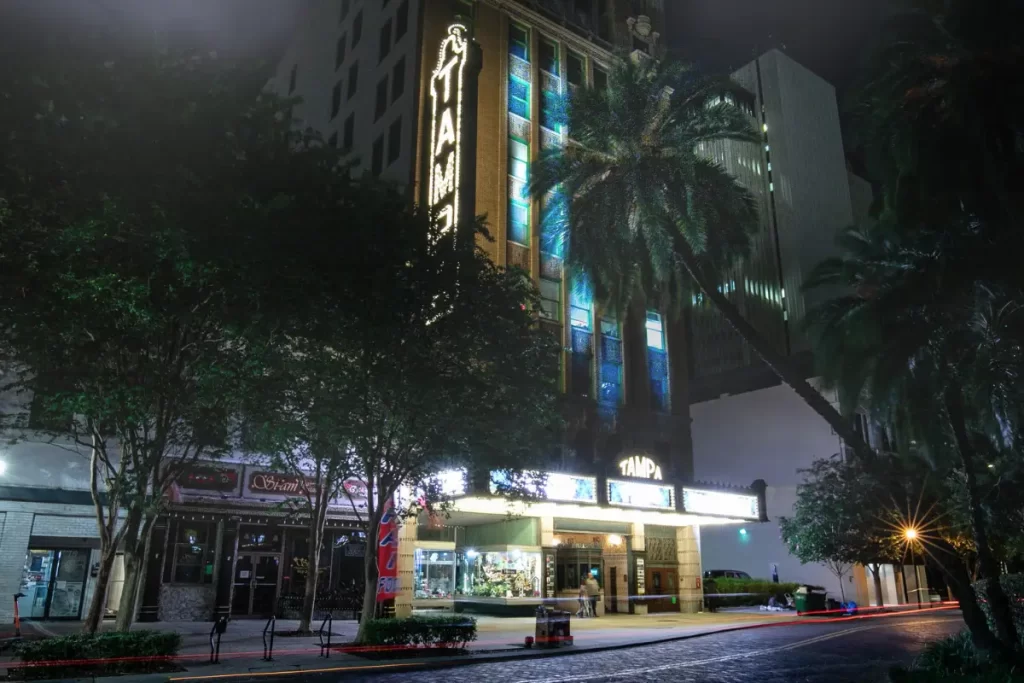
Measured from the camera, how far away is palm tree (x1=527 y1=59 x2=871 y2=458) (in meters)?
29.6

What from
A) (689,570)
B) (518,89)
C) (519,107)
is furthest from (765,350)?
(518,89)

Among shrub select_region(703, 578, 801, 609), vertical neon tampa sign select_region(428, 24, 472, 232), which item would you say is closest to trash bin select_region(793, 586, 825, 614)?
shrub select_region(703, 578, 801, 609)

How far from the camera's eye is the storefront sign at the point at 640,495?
34500mm

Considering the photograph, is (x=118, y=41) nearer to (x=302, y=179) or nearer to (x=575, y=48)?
(x=302, y=179)

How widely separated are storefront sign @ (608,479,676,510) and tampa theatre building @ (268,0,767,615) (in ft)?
0.27

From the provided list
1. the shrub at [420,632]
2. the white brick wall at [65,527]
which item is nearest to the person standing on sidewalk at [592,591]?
the shrub at [420,632]

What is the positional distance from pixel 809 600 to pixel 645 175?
23.5 meters

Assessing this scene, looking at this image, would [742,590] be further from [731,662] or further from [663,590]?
[731,662]

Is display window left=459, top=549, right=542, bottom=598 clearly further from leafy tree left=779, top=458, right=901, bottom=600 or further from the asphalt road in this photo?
leafy tree left=779, top=458, right=901, bottom=600

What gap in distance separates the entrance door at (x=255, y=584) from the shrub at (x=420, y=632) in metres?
12.1

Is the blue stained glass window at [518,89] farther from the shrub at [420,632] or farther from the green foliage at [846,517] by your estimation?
the shrub at [420,632]

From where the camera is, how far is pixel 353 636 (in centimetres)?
2394

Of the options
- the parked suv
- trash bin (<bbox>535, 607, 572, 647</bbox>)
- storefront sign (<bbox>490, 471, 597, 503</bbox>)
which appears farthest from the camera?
the parked suv

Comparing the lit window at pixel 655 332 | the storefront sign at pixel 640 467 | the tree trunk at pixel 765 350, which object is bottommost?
the storefront sign at pixel 640 467
